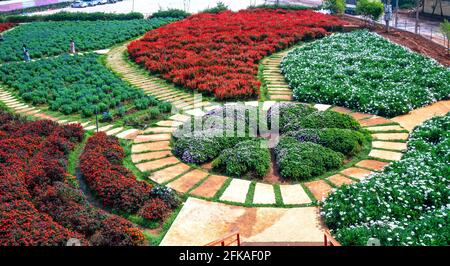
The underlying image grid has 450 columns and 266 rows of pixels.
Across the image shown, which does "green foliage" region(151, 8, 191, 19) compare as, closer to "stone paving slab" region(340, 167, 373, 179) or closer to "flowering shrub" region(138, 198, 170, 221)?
"stone paving slab" region(340, 167, 373, 179)

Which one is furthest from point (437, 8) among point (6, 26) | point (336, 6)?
point (6, 26)

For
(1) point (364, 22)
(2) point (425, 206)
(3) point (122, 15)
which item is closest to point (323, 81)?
(2) point (425, 206)

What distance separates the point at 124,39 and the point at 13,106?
41.5 feet

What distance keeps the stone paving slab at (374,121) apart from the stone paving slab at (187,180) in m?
4.90

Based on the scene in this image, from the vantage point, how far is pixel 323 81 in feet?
52.9

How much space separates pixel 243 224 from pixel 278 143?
3.29m

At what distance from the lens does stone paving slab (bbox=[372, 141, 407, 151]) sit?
11.4 metres

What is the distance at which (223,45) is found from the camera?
22312 mm

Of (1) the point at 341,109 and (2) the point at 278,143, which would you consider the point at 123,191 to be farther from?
(1) the point at 341,109

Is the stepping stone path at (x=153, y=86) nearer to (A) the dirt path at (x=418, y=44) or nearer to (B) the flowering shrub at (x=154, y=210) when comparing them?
(B) the flowering shrub at (x=154, y=210)

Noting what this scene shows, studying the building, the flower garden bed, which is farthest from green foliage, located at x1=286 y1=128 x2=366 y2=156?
the building

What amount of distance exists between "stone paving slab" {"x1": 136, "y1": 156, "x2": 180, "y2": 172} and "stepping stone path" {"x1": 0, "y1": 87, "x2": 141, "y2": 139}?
2.06 meters

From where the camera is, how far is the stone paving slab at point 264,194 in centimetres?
941

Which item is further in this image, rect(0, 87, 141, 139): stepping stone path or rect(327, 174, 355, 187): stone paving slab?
rect(0, 87, 141, 139): stepping stone path
